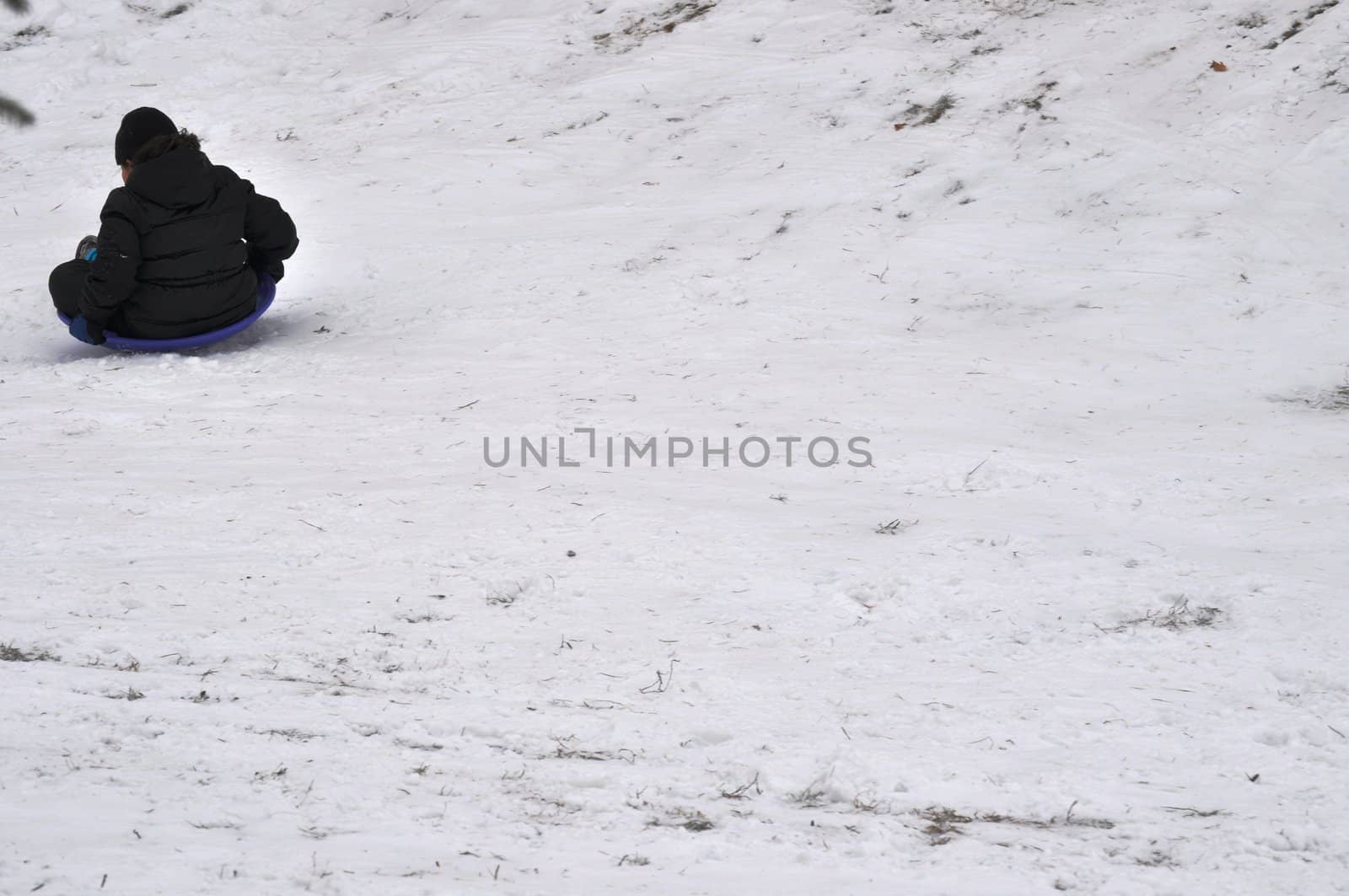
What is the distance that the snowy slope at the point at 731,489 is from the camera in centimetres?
280

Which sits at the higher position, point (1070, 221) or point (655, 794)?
point (1070, 221)

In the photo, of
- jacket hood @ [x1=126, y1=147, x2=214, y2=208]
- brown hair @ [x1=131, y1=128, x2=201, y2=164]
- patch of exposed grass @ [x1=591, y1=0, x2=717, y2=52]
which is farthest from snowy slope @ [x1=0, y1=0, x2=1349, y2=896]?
brown hair @ [x1=131, y1=128, x2=201, y2=164]

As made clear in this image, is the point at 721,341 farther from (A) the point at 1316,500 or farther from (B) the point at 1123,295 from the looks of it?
(A) the point at 1316,500

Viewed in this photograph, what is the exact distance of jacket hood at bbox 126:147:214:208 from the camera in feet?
20.4

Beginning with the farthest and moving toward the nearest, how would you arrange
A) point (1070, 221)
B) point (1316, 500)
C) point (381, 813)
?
point (1070, 221)
point (1316, 500)
point (381, 813)

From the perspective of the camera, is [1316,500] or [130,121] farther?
[130,121]

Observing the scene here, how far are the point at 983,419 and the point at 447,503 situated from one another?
262 cm

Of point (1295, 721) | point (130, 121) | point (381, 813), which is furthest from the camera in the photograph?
point (130, 121)


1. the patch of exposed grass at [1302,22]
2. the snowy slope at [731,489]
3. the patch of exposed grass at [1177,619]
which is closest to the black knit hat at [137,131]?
the snowy slope at [731,489]

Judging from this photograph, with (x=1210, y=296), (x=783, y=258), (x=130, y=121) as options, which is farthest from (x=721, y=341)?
(x=130, y=121)

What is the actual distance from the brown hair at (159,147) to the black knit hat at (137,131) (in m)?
0.04

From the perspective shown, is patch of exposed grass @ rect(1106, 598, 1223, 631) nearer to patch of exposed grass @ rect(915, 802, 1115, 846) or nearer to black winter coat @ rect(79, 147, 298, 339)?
patch of exposed grass @ rect(915, 802, 1115, 846)

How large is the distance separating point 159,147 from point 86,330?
119 centimetres

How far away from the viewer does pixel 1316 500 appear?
14.8 ft
